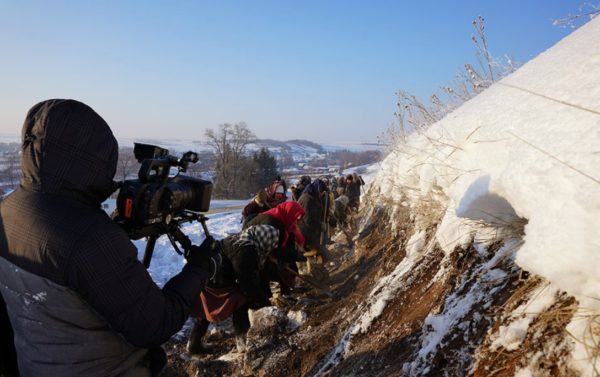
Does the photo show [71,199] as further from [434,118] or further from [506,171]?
[434,118]

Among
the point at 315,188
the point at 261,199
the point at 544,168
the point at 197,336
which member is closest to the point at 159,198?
the point at 544,168

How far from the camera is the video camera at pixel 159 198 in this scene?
166 cm

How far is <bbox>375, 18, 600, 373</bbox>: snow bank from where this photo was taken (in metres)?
1.35

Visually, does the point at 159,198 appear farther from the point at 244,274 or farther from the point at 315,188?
the point at 315,188

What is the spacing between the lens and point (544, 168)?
163 centimetres

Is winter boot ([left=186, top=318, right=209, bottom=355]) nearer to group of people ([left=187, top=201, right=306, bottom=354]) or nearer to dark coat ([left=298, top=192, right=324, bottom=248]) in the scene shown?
group of people ([left=187, top=201, right=306, bottom=354])

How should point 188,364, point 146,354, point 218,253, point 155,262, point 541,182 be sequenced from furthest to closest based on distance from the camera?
1. point 155,262
2. point 188,364
3. point 218,253
4. point 146,354
5. point 541,182

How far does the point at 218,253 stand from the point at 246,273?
1958 mm

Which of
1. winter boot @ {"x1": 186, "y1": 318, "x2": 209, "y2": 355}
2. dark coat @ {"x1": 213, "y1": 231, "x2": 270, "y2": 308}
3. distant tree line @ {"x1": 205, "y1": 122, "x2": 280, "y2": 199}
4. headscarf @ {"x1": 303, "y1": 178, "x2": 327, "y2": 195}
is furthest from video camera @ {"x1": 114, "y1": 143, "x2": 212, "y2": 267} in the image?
distant tree line @ {"x1": 205, "y1": 122, "x2": 280, "y2": 199}

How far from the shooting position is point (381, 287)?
312 cm

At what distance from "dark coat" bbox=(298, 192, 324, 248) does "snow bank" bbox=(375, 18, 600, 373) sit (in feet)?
12.7

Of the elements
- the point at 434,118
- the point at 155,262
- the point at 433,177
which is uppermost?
the point at 434,118

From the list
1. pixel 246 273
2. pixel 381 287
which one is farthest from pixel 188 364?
pixel 381 287

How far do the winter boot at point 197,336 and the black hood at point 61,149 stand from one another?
3.03 meters
